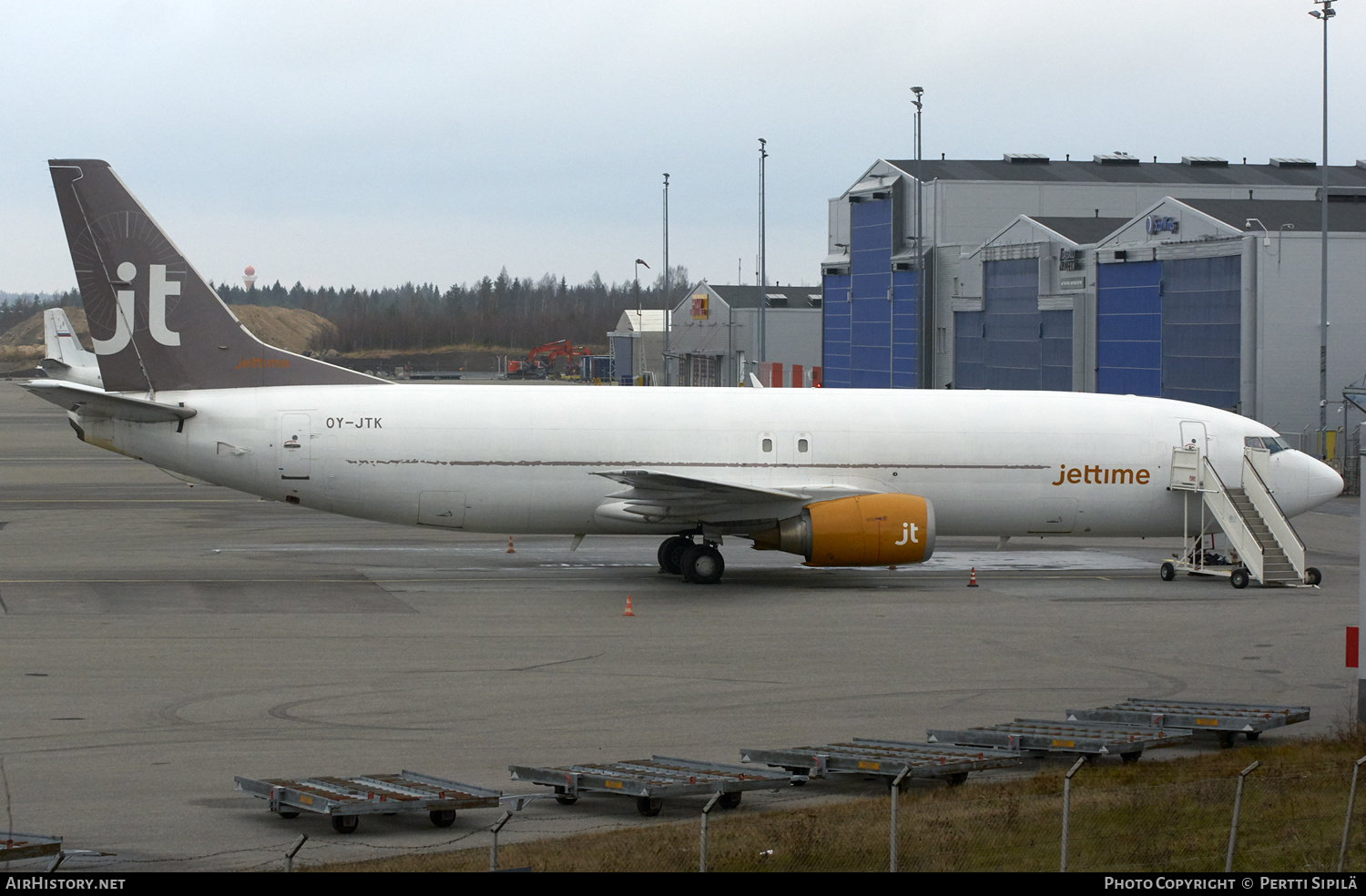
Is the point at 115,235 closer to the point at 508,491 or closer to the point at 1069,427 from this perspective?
the point at 508,491

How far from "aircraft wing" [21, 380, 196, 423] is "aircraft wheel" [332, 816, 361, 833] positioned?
16325mm

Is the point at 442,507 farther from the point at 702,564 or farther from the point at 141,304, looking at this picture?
the point at 141,304

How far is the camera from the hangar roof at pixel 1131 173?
78.6 metres

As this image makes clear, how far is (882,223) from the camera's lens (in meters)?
80.4

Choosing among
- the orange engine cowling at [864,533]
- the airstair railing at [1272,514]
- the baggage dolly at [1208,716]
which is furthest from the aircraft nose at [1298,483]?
the baggage dolly at [1208,716]

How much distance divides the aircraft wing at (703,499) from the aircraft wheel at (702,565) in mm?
740

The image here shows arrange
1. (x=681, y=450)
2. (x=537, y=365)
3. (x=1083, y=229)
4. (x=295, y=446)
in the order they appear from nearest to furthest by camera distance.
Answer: (x=295, y=446) → (x=681, y=450) → (x=1083, y=229) → (x=537, y=365)

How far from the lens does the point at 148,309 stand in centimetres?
2889

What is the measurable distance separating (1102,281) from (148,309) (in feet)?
138

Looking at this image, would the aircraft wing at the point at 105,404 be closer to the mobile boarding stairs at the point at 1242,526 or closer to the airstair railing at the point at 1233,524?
the mobile boarding stairs at the point at 1242,526

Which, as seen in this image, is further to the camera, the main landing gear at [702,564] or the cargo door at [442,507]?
the main landing gear at [702,564]

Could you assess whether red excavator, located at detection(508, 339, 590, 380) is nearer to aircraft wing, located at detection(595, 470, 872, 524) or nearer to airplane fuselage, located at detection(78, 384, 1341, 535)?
airplane fuselage, located at detection(78, 384, 1341, 535)

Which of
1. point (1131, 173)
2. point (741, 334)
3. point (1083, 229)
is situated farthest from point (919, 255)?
point (741, 334)
